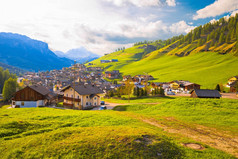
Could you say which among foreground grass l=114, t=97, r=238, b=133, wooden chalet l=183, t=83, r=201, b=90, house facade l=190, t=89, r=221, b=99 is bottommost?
foreground grass l=114, t=97, r=238, b=133

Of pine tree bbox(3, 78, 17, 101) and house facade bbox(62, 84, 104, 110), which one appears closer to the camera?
house facade bbox(62, 84, 104, 110)

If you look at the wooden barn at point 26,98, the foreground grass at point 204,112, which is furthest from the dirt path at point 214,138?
the wooden barn at point 26,98

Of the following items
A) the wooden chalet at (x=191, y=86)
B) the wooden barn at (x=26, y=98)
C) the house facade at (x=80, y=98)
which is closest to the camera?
the house facade at (x=80, y=98)

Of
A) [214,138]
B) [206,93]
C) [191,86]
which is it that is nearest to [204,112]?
[214,138]

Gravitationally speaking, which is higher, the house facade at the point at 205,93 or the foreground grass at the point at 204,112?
the house facade at the point at 205,93

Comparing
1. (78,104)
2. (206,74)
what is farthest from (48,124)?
(206,74)

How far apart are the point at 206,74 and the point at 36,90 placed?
138m

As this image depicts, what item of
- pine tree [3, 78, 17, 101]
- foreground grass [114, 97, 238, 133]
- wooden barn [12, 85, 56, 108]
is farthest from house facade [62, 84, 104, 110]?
pine tree [3, 78, 17, 101]

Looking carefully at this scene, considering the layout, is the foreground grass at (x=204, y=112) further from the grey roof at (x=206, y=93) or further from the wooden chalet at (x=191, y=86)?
the wooden chalet at (x=191, y=86)

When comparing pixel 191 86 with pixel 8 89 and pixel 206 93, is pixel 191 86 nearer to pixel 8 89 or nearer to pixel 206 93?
pixel 206 93

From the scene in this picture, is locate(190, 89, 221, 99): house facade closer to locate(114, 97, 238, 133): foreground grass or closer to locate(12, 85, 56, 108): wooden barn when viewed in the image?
locate(114, 97, 238, 133): foreground grass

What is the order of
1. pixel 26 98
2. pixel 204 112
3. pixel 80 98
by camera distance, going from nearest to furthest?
pixel 204 112, pixel 80 98, pixel 26 98

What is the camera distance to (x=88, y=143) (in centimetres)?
1187

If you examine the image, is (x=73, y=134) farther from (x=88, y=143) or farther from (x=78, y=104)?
(x=78, y=104)
